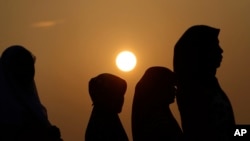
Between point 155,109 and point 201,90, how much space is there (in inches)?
Answer: 22.8

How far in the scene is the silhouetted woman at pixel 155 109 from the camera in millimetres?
3994

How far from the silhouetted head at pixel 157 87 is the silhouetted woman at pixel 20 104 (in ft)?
3.92

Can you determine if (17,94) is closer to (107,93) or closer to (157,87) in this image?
(107,93)

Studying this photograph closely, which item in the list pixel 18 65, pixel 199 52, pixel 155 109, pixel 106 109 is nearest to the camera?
pixel 18 65

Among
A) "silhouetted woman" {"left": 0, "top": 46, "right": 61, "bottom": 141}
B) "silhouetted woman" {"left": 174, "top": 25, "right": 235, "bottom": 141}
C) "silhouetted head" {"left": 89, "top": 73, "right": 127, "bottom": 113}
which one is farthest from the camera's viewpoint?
"silhouetted head" {"left": 89, "top": 73, "right": 127, "bottom": 113}

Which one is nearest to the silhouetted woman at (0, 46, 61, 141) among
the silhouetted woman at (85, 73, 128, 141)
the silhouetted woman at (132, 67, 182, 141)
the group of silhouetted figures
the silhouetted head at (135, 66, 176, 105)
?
the group of silhouetted figures

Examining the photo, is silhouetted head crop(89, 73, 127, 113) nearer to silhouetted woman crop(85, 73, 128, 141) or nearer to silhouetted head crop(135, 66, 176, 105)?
silhouetted woman crop(85, 73, 128, 141)

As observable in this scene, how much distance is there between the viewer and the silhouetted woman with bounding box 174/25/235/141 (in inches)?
157

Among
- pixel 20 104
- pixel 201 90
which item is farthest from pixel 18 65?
pixel 201 90

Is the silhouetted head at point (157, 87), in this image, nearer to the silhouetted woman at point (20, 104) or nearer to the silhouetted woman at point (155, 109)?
the silhouetted woman at point (155, 109)

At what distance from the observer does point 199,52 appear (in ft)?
14.1

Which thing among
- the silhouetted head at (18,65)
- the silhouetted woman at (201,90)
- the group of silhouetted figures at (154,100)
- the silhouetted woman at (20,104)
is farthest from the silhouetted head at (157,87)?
the silhouetted head at (18,65)

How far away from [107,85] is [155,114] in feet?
2.53

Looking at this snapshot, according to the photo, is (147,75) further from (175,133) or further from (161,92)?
(175,133)
